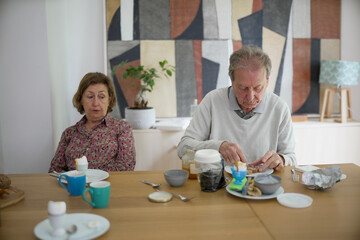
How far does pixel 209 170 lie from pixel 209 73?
2.05 meters

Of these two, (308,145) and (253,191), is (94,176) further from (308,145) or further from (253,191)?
(308,145)

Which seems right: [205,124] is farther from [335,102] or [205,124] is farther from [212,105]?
[335,102]

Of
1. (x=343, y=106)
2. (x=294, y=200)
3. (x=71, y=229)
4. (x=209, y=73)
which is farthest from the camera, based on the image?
(x=209, y=73)

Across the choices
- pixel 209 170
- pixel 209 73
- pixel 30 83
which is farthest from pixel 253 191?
pixel 209 73

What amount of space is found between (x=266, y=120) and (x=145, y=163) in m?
1.33

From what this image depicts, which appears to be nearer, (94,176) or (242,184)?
(242,184)

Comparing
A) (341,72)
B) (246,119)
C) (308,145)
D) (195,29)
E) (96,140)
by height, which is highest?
(195,29)

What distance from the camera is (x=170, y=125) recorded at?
2963mm

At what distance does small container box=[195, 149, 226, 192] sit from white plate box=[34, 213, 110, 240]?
0.45 metres

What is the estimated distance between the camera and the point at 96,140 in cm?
212

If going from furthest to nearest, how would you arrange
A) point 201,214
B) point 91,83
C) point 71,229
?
1. point 91,83
2. point 201,214
3. point 71,229

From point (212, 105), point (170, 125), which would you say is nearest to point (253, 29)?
point (170, 125)

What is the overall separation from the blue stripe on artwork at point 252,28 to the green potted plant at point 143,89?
764 mm

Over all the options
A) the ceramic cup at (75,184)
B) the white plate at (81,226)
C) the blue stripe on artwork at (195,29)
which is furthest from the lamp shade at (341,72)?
the white plate at (81,226)
